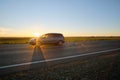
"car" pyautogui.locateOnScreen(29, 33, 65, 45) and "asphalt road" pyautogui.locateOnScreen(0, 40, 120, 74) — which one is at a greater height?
"car" pyautogui.locateOnScreen(29, 33, 65, 45)

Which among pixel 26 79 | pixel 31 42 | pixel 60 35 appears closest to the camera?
pixel 26 79

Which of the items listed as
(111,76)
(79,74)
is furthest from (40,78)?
(111,76)

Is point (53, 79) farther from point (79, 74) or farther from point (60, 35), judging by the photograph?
point (60, 35)

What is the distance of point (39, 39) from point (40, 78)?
17.2 m

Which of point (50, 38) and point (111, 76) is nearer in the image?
point (111, 76)

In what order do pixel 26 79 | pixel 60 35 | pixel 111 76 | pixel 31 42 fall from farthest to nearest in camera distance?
pixel 60 35 < pixel 31 42 < pixel 111 76 < pixel 26 79

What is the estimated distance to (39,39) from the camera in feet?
73.2

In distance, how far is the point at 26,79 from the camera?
526 cm

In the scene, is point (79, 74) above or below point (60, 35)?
below

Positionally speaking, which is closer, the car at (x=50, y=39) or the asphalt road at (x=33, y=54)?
the asphalt road at (x=33, y=54)

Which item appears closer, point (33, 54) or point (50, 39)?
point (33, 54)

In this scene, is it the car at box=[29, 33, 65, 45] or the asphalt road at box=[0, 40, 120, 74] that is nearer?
the asphalt road at box=[0, 40, 120, 74]

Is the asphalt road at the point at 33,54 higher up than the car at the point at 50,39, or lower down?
lower down

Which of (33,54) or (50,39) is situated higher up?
(50,39)
